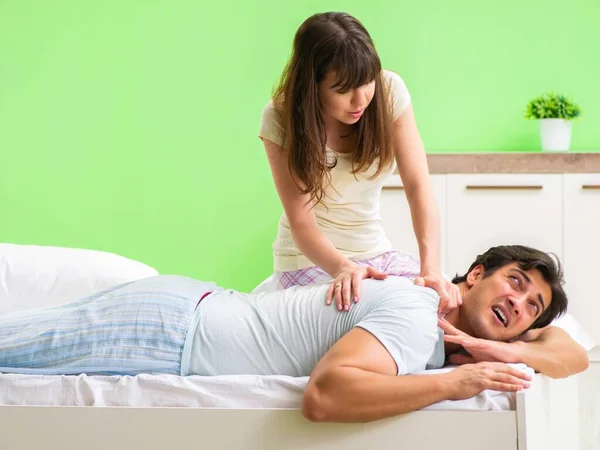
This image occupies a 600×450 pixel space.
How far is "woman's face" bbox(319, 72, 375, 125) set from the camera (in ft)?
6.57

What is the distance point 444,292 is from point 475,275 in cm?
13

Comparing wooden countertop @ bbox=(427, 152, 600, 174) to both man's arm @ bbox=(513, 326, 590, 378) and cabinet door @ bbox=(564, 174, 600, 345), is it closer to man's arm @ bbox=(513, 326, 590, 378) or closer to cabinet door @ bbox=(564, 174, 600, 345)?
cabinet door @ bbox=(564, 174, 600, 345)

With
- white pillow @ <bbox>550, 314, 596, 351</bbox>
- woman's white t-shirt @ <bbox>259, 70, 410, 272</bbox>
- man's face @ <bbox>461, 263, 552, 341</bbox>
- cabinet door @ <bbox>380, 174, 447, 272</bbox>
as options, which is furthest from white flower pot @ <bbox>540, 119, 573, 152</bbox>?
man's face @ <bbox>461, 263, 552, 341</bbox>

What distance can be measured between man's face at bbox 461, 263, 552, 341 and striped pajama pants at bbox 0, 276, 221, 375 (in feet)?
1.96

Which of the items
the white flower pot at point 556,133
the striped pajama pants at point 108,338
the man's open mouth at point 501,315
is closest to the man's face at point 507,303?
the man's open mouth at point 501,315

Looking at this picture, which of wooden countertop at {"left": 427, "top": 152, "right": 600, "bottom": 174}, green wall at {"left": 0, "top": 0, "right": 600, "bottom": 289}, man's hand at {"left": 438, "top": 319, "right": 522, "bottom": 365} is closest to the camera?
→ man's hand at {"left": 438, "top": 319, "right": 522, "bottom": 365}

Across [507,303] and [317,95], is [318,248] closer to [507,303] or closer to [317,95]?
[317,95]

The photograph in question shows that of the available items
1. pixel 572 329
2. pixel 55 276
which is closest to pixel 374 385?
pixel 572 329

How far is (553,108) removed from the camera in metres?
3.96

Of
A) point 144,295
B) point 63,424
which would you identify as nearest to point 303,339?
point 144,295

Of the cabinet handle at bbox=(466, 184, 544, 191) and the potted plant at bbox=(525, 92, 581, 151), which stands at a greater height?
the potted plant at bbox=(525, 92, 581, 151)

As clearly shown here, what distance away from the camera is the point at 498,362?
5.81 feet

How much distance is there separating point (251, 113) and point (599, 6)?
161 centimetres

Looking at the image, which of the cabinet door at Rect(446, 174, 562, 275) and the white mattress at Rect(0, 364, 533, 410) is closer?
the white mattress at Rect(0, 364, 533, 410)
